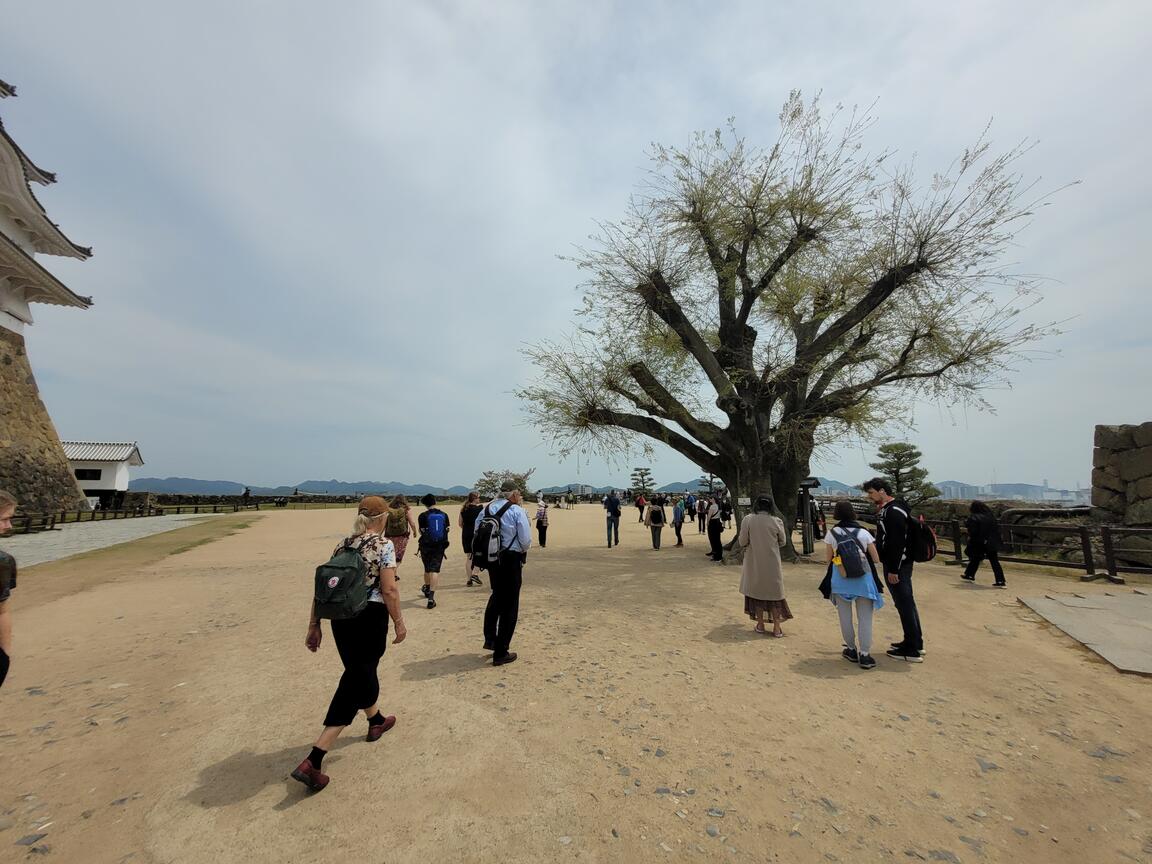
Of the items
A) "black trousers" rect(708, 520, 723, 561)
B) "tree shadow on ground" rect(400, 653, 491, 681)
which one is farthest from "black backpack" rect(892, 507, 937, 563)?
"black trousers" rect(708, 520, 723, 561)

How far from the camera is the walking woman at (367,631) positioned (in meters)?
3.32

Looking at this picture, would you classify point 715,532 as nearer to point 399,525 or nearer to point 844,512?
point 844,512

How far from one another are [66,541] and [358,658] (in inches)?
894

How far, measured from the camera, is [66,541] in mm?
17828

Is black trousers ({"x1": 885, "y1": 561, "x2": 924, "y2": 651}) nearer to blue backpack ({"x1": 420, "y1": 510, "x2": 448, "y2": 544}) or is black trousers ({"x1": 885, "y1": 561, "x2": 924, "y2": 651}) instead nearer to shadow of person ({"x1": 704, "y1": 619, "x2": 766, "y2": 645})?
shadow of person ({"x1": 704, "y1": 619, "x2": 766, "y2": 645})

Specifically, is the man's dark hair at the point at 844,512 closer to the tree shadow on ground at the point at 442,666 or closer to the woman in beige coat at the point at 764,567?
the woman in beige coat at the point at 764,567

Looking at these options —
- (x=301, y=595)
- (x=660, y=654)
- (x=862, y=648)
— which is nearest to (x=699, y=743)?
(x=660, y=654)

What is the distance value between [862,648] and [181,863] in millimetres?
6088

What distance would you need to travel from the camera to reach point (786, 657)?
5695mm

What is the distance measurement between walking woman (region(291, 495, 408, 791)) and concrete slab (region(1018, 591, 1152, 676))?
7.58m

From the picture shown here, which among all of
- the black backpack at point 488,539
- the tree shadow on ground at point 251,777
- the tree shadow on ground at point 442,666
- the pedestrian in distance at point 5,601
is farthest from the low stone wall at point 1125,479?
the pedestrian in distance at point 5,601

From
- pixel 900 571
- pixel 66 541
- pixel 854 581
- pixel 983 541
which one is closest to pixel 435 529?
pixel 854 581

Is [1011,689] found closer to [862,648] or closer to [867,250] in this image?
[862,648]

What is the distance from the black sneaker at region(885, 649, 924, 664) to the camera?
559 centimetres
